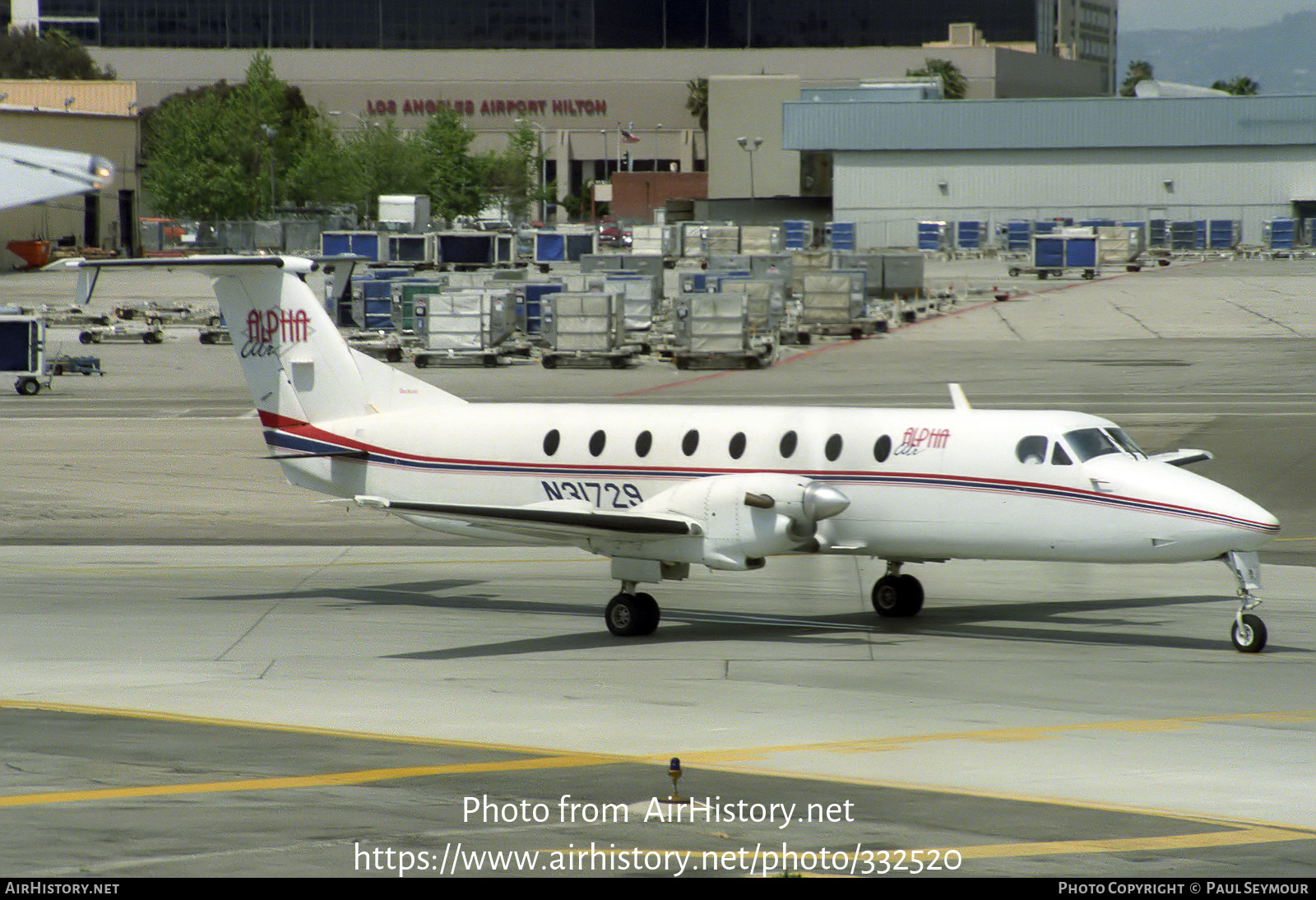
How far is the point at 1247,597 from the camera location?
1978cm

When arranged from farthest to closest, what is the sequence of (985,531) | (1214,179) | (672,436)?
(1214,179), (672,436), (985,531)

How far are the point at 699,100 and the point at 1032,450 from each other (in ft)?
553

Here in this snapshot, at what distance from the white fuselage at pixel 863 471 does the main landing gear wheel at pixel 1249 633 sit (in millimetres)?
894

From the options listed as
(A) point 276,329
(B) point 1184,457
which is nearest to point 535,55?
(A) point 276,329

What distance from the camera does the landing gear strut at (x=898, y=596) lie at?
899 inches

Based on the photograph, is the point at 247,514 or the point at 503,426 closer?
the point at 503,426

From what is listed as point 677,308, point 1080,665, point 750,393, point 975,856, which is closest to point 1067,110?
point 677,308

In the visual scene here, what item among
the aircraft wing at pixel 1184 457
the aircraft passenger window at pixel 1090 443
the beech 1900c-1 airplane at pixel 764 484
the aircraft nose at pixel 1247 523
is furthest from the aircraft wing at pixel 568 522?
the aircraft nose at pixel 1247 523

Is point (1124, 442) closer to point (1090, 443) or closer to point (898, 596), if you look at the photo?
point (1090, 443)

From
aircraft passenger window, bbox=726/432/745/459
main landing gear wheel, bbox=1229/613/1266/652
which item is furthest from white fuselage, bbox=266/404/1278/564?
main landing gear wheel, bbox=1229/613/1266/652

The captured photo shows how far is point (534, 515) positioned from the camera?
21.3 metres

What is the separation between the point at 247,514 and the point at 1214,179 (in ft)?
309

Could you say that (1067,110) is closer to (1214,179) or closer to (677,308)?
(1214,179)

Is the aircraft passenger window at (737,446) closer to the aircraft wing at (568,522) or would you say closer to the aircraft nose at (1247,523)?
the aircraft wing at (568,522)
